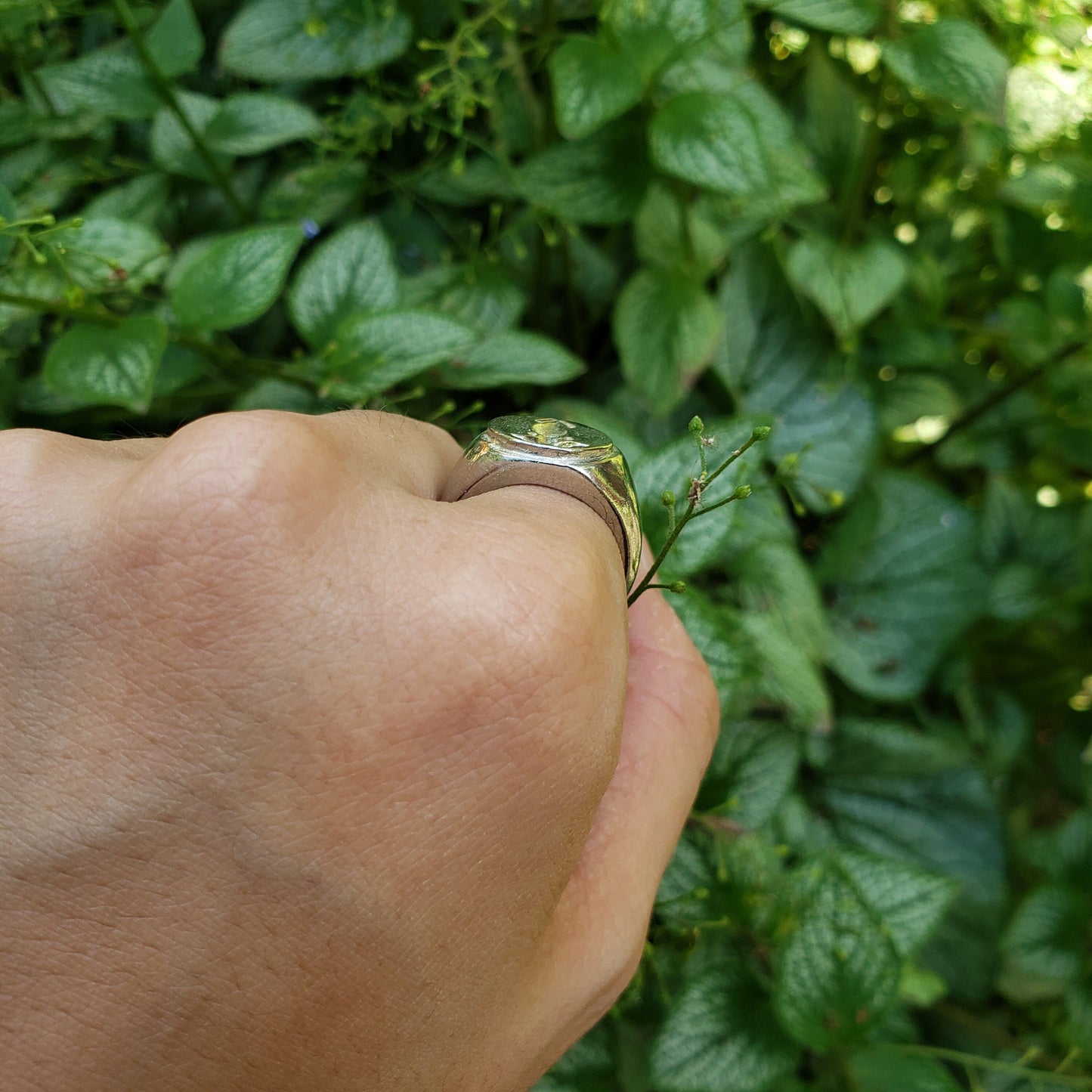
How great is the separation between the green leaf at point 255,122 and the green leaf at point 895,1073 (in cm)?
115

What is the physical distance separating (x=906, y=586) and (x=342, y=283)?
35.9 inches

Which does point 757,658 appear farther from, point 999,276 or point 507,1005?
point 999,276

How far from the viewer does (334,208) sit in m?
1.13

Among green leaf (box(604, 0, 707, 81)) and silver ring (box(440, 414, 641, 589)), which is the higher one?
green leaf (box(604, 0, 707, 81))

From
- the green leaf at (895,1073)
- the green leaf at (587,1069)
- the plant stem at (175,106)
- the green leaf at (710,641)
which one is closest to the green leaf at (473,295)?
the plant stem at (175,106)

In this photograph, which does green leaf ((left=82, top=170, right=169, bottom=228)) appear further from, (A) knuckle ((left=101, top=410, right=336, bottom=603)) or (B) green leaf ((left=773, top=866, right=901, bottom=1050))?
(B) green leaf ((left=773, top=866, right=901, bottom=1050))

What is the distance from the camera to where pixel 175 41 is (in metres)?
0.95

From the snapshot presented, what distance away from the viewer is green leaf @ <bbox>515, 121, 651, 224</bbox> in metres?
1.00

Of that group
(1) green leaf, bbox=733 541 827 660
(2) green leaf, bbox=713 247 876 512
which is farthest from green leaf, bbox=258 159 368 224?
(1) green leaf, bbox=733 541 827 660

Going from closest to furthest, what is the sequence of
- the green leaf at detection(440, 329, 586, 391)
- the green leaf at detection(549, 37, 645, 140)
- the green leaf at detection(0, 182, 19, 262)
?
the green leaf at detection(0, 182, 19, 262) → the green leaf at detection(549, 37, 645, 140) → the green leaf at detection(440, 329, 586, 391)

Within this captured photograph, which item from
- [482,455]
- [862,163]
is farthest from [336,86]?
[482,455]

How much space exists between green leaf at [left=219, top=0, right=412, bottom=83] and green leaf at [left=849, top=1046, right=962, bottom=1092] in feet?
3.97

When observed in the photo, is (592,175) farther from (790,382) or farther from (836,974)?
(836,974)

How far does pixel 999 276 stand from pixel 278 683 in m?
1.33
